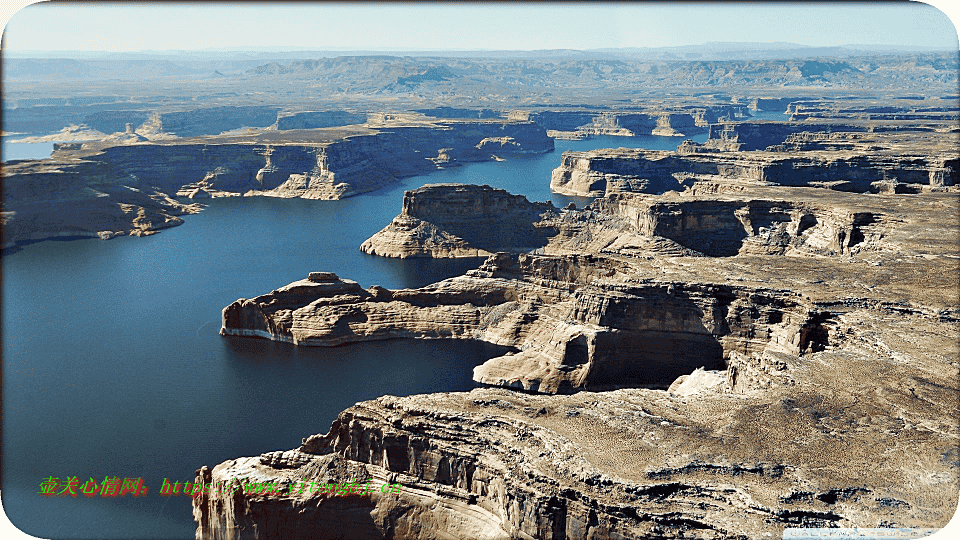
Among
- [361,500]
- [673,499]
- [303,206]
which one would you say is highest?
[673,499]

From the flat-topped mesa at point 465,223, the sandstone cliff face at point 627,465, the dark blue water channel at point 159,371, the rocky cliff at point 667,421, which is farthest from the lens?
the flat-topped mesa at point 465,223

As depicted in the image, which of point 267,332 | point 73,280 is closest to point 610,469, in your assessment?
point 267,332

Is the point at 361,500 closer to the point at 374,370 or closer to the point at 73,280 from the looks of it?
the point at 374,370

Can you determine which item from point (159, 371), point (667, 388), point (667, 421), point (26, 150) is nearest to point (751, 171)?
point (667, 388)

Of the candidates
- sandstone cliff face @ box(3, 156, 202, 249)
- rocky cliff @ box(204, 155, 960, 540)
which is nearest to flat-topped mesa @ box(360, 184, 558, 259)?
→ rocky cliff @ box(204, 155, 960, 540)

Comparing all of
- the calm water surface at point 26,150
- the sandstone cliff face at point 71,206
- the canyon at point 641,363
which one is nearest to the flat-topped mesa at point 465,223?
the canyon at point 641,363

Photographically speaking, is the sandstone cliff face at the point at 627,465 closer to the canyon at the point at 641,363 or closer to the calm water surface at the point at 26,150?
the canyon at the point at 641,363

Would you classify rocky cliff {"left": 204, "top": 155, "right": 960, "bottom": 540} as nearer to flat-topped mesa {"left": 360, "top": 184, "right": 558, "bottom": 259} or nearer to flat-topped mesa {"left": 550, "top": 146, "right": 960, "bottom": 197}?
flat-topped mesa {"left": 360, "top": 184, "right": 558, "bottom": 259}
